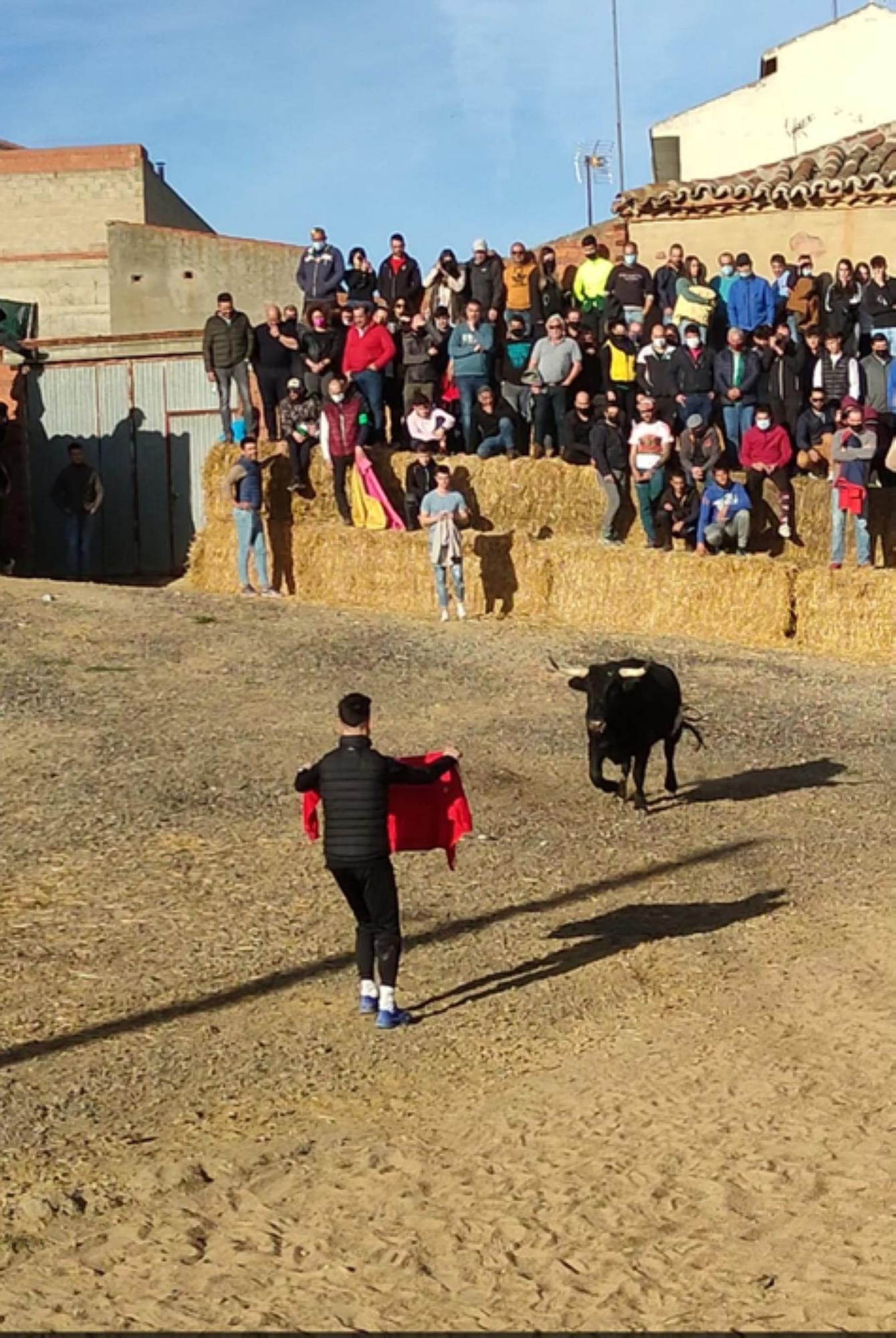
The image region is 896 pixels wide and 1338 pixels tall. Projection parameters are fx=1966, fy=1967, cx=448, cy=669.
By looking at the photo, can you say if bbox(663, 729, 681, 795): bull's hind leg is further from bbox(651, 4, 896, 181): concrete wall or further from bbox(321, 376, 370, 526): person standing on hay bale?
bbox(651, 4, 896, 181): concrete wall

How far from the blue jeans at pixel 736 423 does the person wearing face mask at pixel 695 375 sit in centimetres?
24

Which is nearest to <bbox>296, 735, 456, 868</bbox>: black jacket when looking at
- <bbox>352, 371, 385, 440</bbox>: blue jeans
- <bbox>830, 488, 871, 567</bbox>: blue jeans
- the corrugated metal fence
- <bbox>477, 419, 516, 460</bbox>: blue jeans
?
<bbox>830, 488, 871, 567</bbox>: blue jeans

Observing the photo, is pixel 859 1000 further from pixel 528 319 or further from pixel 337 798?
pixel 528 319

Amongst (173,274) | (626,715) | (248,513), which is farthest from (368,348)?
(173,274)

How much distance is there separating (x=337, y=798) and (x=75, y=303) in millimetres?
27687

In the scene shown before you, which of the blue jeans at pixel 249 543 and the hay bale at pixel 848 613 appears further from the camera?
the blue jeans at pixel 249 543

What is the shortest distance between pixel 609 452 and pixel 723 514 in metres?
1.64

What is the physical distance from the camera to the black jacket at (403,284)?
80.8 feet

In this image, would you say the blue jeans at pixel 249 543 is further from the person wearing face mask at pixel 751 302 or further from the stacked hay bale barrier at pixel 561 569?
the person wearing face mask at pixel 751 302

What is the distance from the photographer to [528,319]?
24219 mm

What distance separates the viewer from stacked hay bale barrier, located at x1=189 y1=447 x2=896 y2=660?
21562 millimetres

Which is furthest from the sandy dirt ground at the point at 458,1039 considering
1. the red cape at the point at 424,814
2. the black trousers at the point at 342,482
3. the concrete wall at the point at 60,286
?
the concrete wall at the point at 60,286

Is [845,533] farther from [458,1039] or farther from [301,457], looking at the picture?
[458,1039]

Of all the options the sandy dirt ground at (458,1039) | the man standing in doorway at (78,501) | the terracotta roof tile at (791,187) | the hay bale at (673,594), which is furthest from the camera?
the terracotta roof tile at (791,187)
